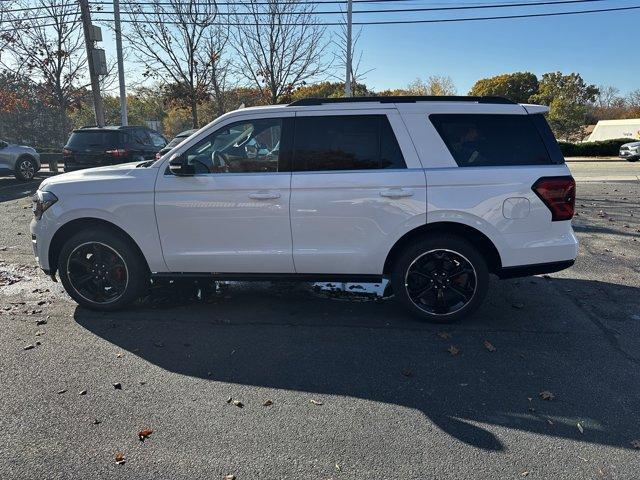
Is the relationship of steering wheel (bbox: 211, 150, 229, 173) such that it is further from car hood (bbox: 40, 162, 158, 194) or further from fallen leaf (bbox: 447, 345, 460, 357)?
fallen leaf (bbox: 447, 345, 460, 357)

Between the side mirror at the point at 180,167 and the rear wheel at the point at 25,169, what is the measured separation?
13825 millimetres

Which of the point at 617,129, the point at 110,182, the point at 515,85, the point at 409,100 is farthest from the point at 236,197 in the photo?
the point at 515,85

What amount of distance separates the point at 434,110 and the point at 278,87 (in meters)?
16.7

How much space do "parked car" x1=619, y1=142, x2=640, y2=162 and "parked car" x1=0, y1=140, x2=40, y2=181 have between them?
26734 mm

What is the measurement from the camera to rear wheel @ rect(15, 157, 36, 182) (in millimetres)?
15531

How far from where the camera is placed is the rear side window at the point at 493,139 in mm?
4305

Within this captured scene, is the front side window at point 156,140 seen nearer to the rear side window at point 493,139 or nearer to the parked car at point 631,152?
the rear side window at point 493,139

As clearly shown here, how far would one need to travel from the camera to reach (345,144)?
4398 millimetres

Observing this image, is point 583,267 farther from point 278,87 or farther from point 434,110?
point 278,87

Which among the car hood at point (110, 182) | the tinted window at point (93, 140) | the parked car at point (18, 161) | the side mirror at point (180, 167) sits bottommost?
the car hood at point (110, 182)

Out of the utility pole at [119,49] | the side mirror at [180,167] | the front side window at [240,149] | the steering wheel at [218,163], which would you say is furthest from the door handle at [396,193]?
the utility pole at [119,49]

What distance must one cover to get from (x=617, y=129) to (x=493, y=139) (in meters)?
44.8

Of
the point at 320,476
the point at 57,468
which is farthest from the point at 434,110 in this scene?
the point at 57,468

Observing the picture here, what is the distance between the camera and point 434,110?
14.4ft
